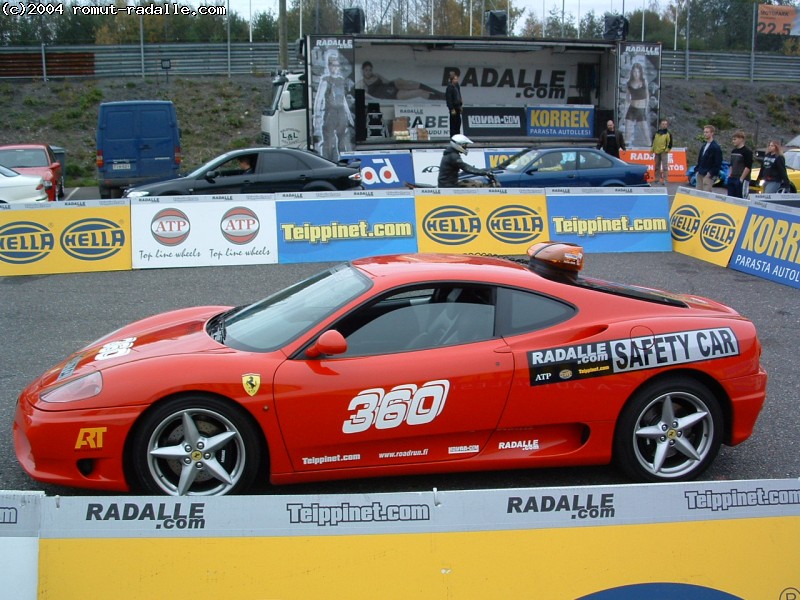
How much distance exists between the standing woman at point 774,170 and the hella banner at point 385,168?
8576 millimetres

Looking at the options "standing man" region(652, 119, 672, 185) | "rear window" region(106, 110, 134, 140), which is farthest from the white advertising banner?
"standing man" region(652, 119, 672, 185)

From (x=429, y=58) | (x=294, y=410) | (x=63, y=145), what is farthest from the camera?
(x=63, y=145)

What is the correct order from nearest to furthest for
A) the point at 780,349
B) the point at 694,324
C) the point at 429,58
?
the point at 694,324
the point at 780,349
the point at 429,58

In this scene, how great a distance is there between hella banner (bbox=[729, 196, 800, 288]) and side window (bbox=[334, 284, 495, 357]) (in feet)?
23.2

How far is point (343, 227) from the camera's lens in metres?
12.0

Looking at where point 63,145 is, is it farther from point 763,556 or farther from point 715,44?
point 715,44

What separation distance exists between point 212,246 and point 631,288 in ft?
24.5

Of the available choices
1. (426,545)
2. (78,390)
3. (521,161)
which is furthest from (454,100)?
(426,545)

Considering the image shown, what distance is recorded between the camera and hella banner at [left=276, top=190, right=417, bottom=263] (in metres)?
11.8

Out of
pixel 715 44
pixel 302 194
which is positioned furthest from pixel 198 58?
pixel 715 44

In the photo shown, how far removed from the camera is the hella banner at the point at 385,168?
2081 centimetres

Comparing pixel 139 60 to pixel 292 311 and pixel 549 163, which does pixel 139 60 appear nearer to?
pixel 549 163

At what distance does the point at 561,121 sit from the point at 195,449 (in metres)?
23.5

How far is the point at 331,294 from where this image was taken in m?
4.91
